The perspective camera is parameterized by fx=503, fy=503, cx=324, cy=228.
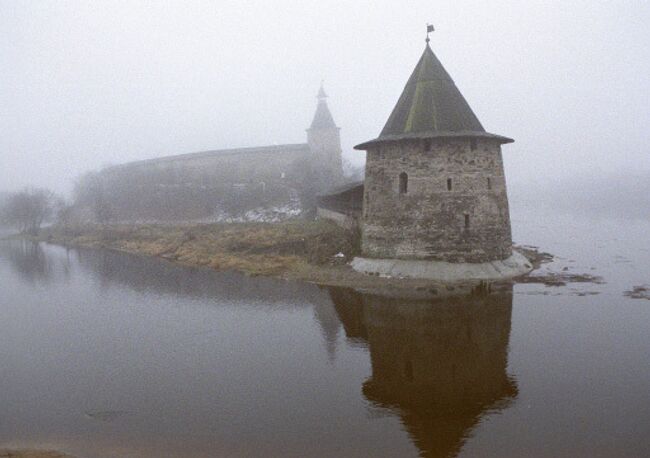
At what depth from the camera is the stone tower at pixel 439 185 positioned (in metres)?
19.8

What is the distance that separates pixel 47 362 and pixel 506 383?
11152 millimetres

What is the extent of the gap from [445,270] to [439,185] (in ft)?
11.0

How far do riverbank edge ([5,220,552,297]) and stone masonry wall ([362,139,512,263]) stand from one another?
4.99ft

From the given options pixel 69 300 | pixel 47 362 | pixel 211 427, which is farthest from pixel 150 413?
pixel 69 300

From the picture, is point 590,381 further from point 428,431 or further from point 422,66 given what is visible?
point 422,66

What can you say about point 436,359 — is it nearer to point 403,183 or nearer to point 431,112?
point 403,183

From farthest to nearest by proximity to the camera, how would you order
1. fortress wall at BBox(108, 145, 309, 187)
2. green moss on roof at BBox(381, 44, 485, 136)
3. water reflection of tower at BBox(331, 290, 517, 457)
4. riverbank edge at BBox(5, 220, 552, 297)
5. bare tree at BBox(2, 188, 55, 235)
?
fortress wall at BBox(108, 145, 309, 187) < bare tree at BBox(2, 188, 55, 235) < green moss on roof at BBox(381, 44, 485, 136) < riverbank edge at BBox(5, 220, 552, 297) < water reflection of tower at BBox(331, 290, 517, 457)

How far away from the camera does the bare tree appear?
54938mm

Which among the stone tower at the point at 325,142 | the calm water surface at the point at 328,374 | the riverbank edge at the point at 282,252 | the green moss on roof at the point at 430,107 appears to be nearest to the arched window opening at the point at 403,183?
the green moss on roof at the point at 430,107

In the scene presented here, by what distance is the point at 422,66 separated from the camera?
21.9m

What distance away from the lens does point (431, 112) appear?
20.3m

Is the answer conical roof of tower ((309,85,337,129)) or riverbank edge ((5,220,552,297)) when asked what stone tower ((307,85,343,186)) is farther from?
riverbank edge ((5,220,552,297))

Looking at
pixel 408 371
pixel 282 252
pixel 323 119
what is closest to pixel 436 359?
pixel 408 371

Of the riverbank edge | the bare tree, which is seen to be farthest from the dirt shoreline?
the bare tree
